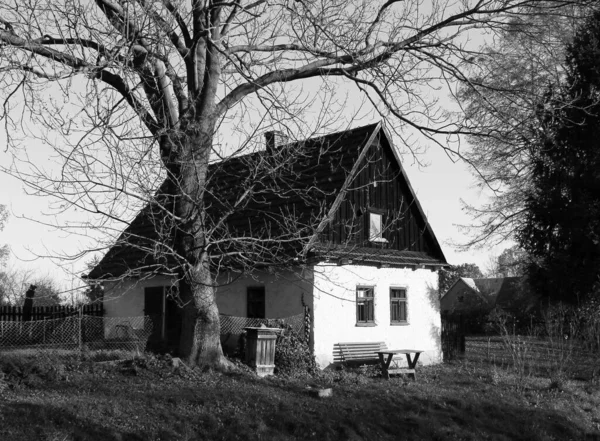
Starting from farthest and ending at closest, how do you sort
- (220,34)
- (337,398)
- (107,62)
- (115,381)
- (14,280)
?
1. (14,280)
2. (220,34)
3. (337,398)
4. (115,381)
5. (107,62)

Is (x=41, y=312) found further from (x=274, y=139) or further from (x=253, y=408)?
(x=253, y=408)

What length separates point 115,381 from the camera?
1237 cm

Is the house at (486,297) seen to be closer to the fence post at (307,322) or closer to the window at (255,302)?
the window at (255,302)

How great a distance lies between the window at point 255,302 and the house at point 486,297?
25.0 m

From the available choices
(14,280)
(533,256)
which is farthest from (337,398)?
(14,280)

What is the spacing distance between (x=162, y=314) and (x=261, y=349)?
758 centimetres

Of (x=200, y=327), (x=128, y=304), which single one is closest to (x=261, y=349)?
(x=200, y=327)

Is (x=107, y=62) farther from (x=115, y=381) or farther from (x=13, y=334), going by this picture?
(x=13, y=334)

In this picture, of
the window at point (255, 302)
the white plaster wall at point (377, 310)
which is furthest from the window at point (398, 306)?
the window at point (255, 302)

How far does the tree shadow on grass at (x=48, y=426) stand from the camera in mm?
9008

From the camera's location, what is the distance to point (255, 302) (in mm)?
20234

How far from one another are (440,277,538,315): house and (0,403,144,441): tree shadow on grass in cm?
3484

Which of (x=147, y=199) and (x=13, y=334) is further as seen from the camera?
(x=13, y=334)

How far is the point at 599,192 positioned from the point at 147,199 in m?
15.4
